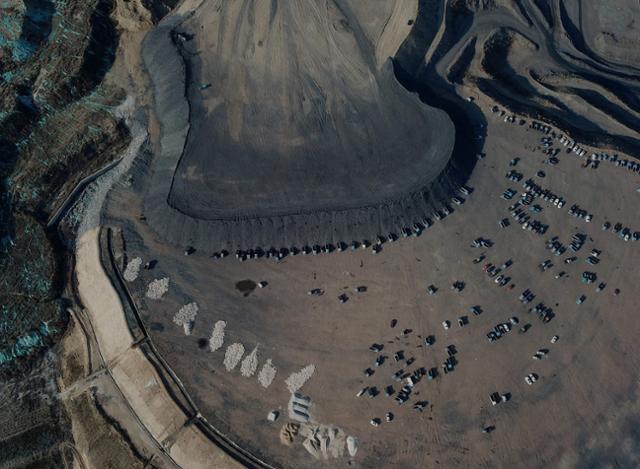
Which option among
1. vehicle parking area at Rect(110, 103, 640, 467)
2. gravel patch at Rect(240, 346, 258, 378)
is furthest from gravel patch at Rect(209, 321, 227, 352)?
gravel patch at Rect(240, 346, 258, 378)

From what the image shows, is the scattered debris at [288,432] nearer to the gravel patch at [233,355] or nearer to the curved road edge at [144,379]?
the curved road edge at [144,379]

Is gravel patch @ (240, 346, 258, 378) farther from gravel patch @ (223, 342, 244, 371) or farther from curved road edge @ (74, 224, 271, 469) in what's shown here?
curved road edge @ (74, 224, 271, 469)

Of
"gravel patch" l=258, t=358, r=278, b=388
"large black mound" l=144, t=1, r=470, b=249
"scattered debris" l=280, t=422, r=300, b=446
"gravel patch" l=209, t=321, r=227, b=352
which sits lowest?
"scattered debris" l=280, t=422, r=300, b=446

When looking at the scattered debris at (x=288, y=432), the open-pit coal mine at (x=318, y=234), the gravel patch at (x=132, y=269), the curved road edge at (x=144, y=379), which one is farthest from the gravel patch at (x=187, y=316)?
the scattered debris at (x=288, y=432)

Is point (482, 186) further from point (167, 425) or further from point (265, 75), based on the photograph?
point (167, 425)

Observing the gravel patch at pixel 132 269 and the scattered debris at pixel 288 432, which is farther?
the gravel patch at pixel 132 269
